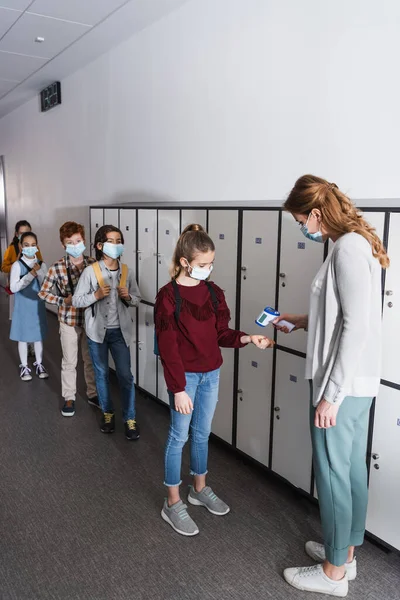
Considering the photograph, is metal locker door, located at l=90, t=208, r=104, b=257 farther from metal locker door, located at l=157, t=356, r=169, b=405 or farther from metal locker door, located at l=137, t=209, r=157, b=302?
metal locker door, located at l=157, t=356, r=169, b=405

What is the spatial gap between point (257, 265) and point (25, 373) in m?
2.80

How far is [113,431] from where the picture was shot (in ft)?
11.9

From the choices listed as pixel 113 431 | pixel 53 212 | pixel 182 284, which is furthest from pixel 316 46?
pixel 53 212

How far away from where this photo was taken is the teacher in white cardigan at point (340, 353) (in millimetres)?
1835

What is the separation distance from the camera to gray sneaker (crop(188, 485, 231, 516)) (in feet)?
8.78

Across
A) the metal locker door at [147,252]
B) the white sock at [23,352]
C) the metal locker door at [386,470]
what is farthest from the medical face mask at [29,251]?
the metal locker door at [386,470]

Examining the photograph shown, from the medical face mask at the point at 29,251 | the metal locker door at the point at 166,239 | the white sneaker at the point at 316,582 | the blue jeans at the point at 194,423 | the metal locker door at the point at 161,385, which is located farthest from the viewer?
the medical face mask at the point at 29,251

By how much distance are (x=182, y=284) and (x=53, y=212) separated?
568cm

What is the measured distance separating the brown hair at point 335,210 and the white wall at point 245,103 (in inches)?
24.8

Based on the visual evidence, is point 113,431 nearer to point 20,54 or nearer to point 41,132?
point 20,54

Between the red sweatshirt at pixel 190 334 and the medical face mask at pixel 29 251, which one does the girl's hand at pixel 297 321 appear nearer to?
the red sweatshirt at pixel 190 334

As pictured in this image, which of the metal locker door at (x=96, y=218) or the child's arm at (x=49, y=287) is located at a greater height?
the metal locker door at (x=96, y=218)

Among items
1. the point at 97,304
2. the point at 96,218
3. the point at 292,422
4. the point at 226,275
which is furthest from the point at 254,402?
the point at 96,218

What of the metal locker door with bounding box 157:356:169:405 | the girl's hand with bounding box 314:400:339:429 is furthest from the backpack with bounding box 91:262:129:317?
the girl's hand with bounding box 314:400:339:429
